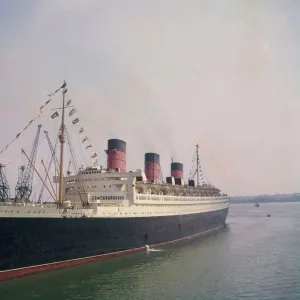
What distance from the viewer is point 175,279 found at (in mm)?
27641

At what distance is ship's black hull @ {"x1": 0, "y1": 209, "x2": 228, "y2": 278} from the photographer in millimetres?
26297

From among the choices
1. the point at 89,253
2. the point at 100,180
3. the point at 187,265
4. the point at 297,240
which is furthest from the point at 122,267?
the point at 297,240

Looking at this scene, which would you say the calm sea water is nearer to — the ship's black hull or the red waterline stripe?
the red waterline stripe

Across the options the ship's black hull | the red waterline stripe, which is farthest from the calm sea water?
the ship's black hull

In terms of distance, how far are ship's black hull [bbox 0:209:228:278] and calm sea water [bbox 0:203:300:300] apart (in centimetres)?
137

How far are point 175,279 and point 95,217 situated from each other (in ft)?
33.3

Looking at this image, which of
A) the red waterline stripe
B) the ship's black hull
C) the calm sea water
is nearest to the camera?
the calm sea water

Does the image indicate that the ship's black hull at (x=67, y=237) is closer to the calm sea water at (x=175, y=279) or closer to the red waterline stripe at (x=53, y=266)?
the red waterline stripe at (x=53, y=266)

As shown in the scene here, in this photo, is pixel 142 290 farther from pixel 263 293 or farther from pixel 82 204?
pixel 82 204

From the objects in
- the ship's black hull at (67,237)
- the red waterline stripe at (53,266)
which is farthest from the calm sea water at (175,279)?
the ship's black hull at (67,237)

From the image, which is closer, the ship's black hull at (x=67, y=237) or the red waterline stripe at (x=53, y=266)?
the red waterline stripe at (x=53, y=266)

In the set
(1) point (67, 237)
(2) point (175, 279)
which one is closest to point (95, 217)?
(1) point (67, 237)

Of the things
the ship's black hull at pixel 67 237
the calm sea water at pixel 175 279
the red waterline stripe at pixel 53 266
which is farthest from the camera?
the ship's black hull at pixel 67 237

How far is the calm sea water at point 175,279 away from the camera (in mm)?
23391
